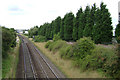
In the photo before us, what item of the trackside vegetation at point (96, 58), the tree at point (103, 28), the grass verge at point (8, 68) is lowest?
the grass verge at point (8, 68)

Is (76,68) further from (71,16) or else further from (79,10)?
(71,16)

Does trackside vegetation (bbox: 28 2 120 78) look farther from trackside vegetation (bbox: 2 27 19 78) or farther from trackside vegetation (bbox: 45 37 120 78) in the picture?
trackside vegetation (bbox: 2 27 19 78)

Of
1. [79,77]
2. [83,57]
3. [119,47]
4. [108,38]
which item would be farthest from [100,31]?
[119,47]

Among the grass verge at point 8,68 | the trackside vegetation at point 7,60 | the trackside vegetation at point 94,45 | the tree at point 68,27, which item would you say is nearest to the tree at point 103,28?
the trackside vegetation at point 94,45

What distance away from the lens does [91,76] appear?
1606cm

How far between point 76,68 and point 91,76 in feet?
14.2

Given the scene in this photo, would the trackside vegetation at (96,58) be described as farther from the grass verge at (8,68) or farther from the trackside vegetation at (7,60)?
the trackside vegetation at (7,60)

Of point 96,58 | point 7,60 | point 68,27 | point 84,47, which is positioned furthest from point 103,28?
point 7,60

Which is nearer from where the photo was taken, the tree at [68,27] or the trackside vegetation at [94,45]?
the trackside vegetation at [94,45]

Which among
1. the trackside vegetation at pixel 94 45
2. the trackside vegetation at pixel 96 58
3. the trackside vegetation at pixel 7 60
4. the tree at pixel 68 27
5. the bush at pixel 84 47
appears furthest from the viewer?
the tree at pixel 68 27

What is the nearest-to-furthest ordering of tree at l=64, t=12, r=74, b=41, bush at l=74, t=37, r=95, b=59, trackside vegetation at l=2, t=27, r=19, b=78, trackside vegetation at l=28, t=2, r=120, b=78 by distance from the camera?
1. trackside vegetation at l=28, t=2, r=120, b=78
2. trackside vegetation at l=2, t=27, r=19, b=78
3. bush at l=74, t=37, r=95, b=59
4. tree at l=64, t=12, r=74, b=41

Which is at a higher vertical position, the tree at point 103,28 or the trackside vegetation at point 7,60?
the tree at point 103,28

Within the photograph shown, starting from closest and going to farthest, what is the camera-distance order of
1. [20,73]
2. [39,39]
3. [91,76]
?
[91,76] < [20,73] < [39,39]

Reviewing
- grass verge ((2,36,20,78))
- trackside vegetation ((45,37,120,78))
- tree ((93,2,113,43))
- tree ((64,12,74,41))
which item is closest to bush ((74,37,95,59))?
trackside vegetation ((45,37,120,78))
